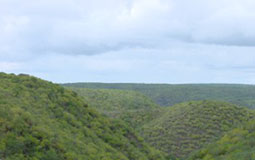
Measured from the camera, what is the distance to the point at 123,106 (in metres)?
81.2

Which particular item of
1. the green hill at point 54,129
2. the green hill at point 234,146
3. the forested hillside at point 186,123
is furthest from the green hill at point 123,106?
the green hill at point 234,146

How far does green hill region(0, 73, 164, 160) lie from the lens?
18719 mm

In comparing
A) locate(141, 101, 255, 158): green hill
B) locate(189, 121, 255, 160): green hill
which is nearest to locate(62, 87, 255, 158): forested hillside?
locate(141, 101, 255, 158): green hill

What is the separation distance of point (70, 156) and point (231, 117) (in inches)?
1395

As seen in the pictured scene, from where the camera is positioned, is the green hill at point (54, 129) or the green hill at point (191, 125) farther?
the green hill at point (191, 125)

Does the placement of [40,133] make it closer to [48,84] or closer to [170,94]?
[48,84]

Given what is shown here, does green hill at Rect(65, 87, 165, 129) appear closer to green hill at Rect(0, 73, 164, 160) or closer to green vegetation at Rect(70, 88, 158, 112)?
green vegetation at Rect(70, 88, 158, 112)

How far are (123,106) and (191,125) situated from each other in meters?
34.9

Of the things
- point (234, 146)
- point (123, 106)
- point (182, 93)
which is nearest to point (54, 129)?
point (234, 146)

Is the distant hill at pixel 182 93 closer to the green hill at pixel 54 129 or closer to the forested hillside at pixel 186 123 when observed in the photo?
the forested hillside at pixel 186 123

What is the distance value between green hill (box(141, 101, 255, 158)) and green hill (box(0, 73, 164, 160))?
1295cm

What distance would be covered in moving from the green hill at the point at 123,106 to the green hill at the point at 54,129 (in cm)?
2393

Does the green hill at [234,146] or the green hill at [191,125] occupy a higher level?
the green hill at [234,146]

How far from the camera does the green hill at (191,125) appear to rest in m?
42.6
